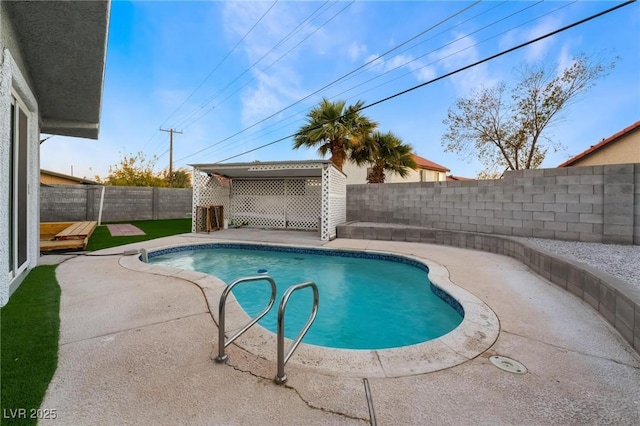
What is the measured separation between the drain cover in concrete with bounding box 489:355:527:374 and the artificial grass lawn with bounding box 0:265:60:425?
3132 mm

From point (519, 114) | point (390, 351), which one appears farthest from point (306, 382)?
point (519, 114)

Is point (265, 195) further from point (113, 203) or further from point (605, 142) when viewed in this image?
point (605, 142)

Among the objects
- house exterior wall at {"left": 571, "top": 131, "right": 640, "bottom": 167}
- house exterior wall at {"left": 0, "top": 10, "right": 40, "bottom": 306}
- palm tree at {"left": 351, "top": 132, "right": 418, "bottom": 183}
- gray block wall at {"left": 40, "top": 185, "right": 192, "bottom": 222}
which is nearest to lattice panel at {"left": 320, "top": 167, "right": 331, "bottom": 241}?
palm tree at {"left": 351, "top": 132, "right": 418, "bottom": 183}

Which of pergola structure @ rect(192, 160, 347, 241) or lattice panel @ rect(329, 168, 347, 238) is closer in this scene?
lattice panel @ rect(329, 168, 347, 238)

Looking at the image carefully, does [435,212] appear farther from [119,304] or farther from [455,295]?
[119,304]

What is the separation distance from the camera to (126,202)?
1487 centimetres

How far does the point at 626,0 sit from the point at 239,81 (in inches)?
722

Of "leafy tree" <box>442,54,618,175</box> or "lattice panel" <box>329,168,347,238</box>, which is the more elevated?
"leafy tree" <box>442,54,618,175</box>

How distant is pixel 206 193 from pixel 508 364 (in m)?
11.5

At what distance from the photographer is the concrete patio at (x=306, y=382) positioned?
1.65 meters

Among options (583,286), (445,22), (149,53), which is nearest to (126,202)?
(149,53)

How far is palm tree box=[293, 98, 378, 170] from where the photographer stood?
12516mm

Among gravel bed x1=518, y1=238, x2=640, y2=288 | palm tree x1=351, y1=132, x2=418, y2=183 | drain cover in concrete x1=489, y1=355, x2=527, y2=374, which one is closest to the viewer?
drain cover in concrete x1=489, y1=355, x2=527, y2=374

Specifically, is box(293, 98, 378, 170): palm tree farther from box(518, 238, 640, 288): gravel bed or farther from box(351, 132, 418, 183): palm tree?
box(518, 238, 640, 288): gravel bed
